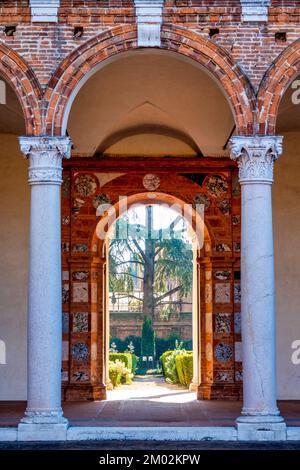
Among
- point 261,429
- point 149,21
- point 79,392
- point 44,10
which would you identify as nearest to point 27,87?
point 44,10

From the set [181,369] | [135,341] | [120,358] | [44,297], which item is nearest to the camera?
[44,297]

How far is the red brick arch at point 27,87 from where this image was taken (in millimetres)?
12094

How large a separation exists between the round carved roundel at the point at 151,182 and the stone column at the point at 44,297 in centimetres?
489

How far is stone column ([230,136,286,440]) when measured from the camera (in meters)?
11.7

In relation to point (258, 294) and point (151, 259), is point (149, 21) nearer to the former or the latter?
point (258, 294)

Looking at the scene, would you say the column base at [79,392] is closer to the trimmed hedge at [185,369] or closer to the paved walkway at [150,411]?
the paved walkway at [150,411]

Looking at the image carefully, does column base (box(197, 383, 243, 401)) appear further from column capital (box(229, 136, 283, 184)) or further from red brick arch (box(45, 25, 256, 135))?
red brick arch (box(45, 25, 256, 135))

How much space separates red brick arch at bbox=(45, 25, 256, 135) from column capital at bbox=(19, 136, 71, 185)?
0.58 feet

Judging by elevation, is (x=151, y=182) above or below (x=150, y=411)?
above

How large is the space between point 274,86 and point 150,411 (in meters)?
5.63

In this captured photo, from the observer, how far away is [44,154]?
39.5 ft
